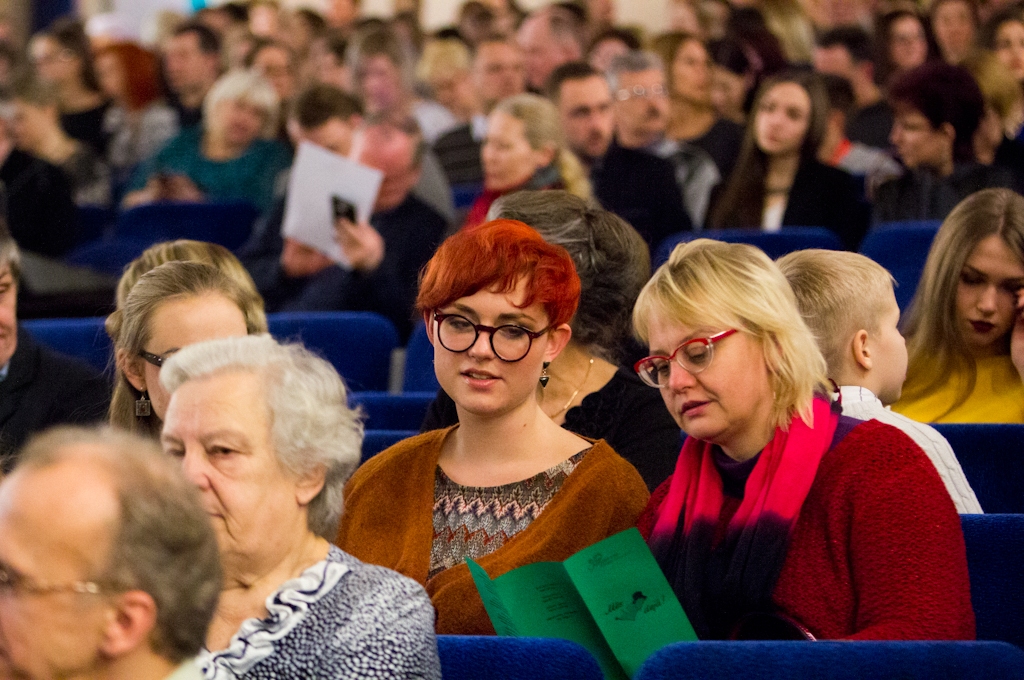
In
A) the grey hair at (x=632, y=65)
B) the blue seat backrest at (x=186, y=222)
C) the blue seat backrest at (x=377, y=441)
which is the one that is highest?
the grey hair at (x=632, y=65)

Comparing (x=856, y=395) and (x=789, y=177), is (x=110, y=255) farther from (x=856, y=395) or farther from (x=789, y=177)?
(x=856, y=395)

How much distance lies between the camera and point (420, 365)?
320cm

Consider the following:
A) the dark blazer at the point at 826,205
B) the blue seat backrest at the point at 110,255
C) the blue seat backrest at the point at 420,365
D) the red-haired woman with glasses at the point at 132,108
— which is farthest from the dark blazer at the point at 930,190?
the red-haired woman with glasses at the point at 132,108

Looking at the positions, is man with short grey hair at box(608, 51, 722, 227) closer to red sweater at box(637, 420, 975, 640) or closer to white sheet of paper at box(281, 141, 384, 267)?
white sheet of paper at box(281, 141, 384, 267)

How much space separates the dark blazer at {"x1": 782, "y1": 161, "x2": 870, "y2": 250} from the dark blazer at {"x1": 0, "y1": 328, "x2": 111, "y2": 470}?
Result: 261 centimetres

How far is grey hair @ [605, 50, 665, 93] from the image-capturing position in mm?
5398

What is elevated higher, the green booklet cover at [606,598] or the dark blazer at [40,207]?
the green booklet cover at [606,598]

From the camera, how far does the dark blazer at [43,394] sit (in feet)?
8.89

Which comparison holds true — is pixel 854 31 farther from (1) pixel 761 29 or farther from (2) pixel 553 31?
(2) pixel 553 31

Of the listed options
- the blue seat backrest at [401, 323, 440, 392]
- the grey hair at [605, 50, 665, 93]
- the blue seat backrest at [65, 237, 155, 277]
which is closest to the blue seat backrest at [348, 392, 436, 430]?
the blue seat backrest at [401, 323, 440, 392]

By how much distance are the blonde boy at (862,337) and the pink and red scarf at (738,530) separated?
294 mm

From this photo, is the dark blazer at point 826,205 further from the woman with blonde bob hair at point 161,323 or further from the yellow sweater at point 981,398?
the woman with blonde bob hair at point 161,323

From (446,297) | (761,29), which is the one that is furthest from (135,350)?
(761,29)

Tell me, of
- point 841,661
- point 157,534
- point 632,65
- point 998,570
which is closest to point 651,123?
point 632,65
